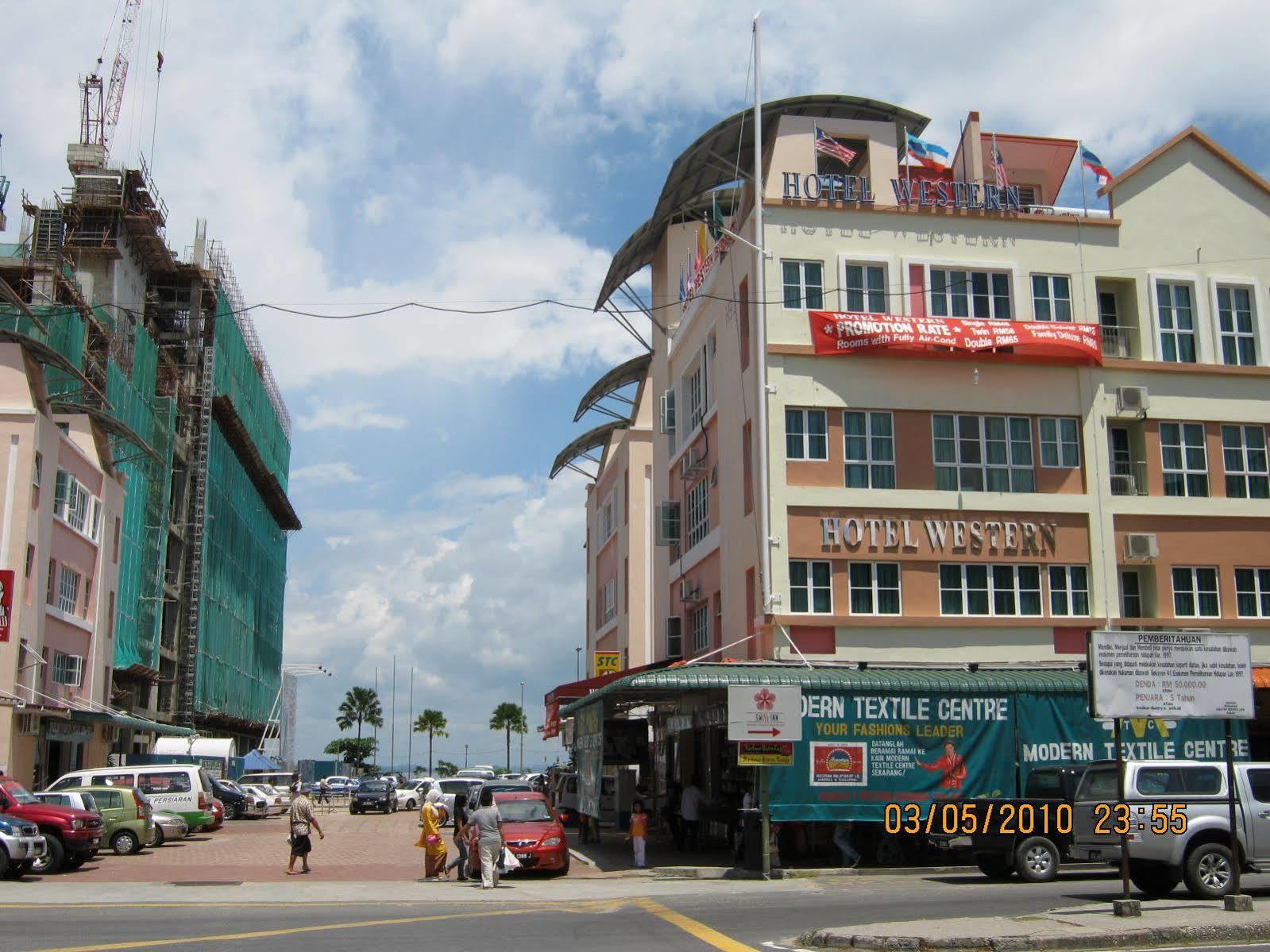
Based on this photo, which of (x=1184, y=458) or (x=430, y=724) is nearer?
(x=1184, y=458)

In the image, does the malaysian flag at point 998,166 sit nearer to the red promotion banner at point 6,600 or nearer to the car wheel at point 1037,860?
the car wheel at point 1037,860

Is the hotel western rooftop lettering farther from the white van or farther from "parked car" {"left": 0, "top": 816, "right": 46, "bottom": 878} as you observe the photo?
the white van

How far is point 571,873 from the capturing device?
25688 millimetres

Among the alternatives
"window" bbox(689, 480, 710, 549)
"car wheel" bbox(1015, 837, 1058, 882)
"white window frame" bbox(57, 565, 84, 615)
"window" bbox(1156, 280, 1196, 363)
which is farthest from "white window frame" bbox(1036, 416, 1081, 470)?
"white window frame" bbox(57, 565, 84, 615)

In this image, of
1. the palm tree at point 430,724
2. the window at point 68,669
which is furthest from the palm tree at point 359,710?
the window at point 68,669

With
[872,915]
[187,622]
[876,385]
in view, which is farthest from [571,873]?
[187,622]

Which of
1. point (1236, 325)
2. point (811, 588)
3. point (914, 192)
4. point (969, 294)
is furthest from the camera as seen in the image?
point (1236, 325)

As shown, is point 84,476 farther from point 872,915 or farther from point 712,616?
point 872,915

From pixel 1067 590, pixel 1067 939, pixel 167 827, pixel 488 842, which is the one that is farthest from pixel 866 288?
pixel 167 827

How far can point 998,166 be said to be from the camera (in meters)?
35.4

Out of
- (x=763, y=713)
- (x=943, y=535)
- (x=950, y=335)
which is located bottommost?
(x=763, y=713)

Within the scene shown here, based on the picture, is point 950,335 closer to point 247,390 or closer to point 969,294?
point 969,294

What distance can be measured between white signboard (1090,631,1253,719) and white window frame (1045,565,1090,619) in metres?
16.3

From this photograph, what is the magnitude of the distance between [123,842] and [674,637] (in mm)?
17487
